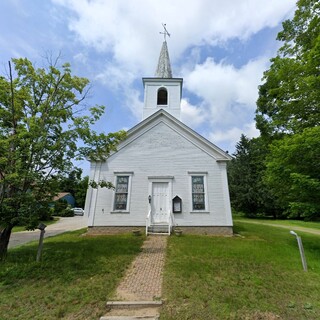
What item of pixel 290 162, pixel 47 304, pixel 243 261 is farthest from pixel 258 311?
pixel 290 162

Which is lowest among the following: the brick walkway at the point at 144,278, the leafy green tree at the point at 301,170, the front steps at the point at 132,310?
the front steps at the point at 132,310

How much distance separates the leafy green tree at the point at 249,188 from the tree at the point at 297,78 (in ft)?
53.7

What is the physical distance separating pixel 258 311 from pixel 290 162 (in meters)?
6.14

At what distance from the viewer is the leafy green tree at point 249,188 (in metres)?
26.2

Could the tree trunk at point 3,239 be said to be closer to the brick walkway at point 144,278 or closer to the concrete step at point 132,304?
the brick walkway at point 144,278

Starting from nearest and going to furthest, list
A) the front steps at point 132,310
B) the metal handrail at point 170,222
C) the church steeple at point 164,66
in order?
1. the front steps at point 132,310
2. the metal handrail at point 170,222
3. the church steeple at point 164,66

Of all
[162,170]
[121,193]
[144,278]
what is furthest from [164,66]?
[144,278]

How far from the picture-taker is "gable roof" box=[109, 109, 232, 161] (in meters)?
11.9

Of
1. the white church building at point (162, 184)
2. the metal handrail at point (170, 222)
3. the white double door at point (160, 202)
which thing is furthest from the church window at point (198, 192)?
the white double door at point (160, 202)

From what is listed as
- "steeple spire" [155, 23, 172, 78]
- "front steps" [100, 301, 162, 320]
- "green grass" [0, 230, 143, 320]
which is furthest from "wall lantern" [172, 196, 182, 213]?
"steeple spire" [155, 23, 172, 78]

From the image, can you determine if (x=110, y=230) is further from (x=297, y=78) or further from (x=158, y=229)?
(x=297, y=78)

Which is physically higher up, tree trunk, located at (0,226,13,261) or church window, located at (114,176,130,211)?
church window, located at (114,176,130,211)

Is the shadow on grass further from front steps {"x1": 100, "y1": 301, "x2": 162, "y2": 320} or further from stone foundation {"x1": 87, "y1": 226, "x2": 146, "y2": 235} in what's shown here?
stone foundation {"x1": 87, "y1": 226, "x2": 146, "y2": 235}

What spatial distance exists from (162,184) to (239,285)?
738cm
